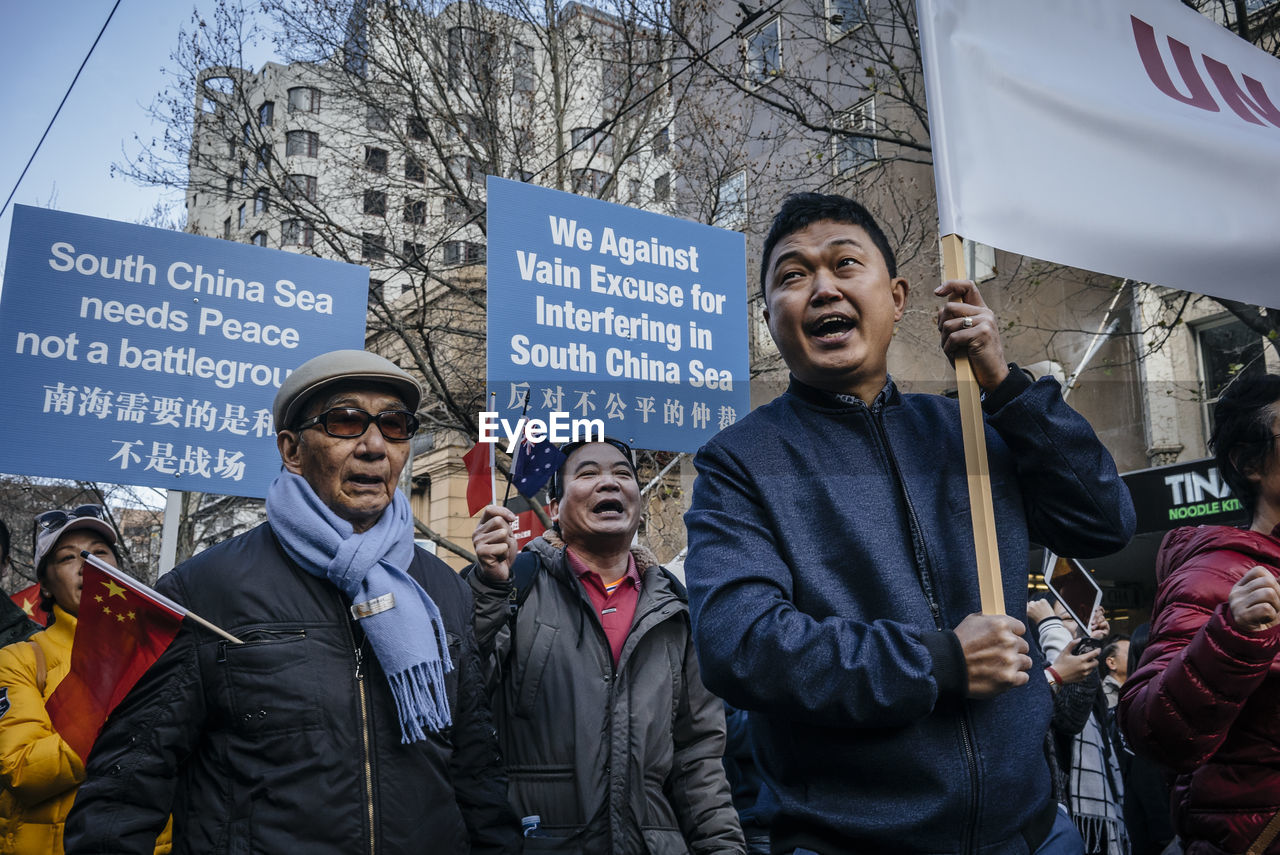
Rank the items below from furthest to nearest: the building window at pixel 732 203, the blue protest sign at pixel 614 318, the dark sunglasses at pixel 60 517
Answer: the building window at pixel 732 203 < the dark sunglasses at pixel 60 517 < the blue protest sign at pixel 614 318

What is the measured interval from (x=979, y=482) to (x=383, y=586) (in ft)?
5.40

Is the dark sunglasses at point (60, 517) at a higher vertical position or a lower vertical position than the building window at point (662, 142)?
lower

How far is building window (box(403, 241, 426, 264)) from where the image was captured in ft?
39.2

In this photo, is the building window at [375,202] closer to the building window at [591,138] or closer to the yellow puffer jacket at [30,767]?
the building window at [591,138]

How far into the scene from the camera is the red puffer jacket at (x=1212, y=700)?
89.4 inches

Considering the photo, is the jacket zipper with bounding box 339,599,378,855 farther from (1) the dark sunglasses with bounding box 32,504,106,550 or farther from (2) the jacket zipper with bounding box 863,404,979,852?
(1) the dark sunglasses with bounding box 32,504,106,550

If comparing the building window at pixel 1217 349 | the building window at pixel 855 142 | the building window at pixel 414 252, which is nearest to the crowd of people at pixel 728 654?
the building window at pixel 855 142

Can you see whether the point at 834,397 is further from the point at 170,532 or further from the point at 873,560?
the point at 170,532

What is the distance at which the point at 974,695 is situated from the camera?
1.67 m

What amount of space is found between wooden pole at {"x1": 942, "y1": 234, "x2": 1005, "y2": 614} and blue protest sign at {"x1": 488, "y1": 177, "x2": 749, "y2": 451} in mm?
2831

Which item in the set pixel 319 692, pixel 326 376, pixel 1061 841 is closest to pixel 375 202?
pixel 326 376

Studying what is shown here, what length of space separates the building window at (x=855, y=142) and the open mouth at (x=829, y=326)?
26.6 ft

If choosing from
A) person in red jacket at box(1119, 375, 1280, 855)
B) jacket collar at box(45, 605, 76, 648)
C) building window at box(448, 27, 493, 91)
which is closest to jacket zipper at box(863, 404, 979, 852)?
person in red jacket at box(1119, 375, 1280, 855)

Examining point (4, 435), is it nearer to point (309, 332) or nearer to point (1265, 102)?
point (309, 332)
